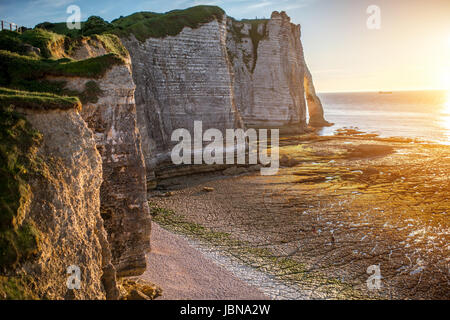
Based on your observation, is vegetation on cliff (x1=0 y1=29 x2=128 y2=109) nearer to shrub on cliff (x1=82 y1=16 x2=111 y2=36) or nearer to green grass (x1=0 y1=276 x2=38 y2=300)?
green grass (x1=0 y1=276 x2=38 y2=300)

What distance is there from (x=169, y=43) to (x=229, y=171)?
13139 mm

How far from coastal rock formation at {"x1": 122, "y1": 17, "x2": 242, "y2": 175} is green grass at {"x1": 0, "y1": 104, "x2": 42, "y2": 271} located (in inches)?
763

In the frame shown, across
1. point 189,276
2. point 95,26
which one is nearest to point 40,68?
point 189,276

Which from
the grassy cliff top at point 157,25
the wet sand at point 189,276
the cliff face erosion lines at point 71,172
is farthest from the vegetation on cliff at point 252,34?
the wet sand at point 189,276

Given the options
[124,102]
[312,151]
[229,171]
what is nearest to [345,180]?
[229,171]

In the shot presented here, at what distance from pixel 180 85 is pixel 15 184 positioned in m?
25.1

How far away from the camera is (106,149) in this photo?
38.2 feet

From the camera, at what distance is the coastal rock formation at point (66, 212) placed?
8.06 m

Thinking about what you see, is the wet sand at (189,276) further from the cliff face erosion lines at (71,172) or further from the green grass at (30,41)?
the green grass at (30,41)

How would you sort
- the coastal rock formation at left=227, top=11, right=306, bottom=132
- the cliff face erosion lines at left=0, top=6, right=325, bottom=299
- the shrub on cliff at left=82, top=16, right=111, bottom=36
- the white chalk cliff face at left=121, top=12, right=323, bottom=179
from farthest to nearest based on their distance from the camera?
1. the coastal rock formation at left=227, top=11, right=306, bottom=132
2. the white chalk cliff face at left=121, top=12, right=323, bottom=179
3. the shrub on cliff at left=82, top=16, right=111, bottom=36
4. the cliff face erosion lines at left=0, top=6, right=325, bottom=299

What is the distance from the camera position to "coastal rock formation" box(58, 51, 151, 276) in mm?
11547

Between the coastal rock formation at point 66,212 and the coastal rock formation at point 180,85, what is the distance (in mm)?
18077

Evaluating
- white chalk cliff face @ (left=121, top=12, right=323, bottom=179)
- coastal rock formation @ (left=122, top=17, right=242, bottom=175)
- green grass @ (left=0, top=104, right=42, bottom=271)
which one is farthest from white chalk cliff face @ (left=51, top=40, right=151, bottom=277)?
coastal rock formation @ (left=122, top=17, right=242, bottom=175)
